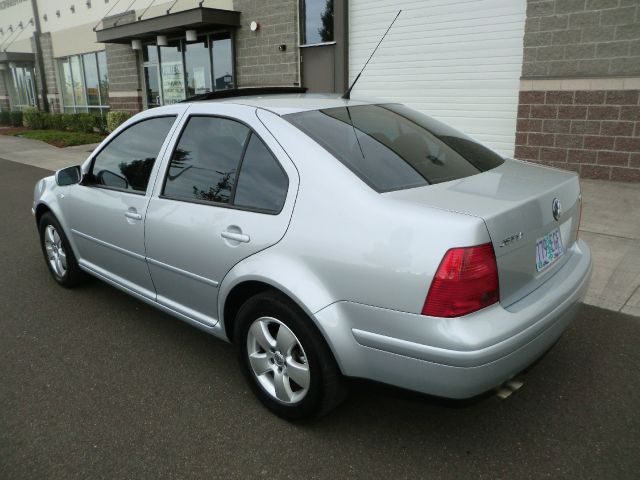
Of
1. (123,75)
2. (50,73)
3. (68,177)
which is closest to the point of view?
(68,177)

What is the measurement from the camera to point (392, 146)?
283 centimetres

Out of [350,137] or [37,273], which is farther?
[37,273]

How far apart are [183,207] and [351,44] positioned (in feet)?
30.8

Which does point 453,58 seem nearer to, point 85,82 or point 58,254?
point 58,254

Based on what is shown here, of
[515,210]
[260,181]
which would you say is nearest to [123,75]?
[260,181]

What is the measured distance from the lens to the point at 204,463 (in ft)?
8.07

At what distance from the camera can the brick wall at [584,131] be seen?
25.8 feet

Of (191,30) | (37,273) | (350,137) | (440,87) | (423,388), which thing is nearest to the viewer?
(423,388)

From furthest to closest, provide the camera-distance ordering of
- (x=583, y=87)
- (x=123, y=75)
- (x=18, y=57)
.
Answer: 1. (x=18, y=57)
2. (x=123, y=75)
3. (x=583, y=87)

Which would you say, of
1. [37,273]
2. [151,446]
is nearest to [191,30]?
[37,273]

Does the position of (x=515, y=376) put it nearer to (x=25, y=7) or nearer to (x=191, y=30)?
(x=191, y=30)

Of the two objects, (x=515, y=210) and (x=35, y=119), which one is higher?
(x=515, y=210)

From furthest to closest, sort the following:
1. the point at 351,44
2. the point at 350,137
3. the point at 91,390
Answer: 1. the point at 351,44
2. the point at 91,390
3. the point at 350,137

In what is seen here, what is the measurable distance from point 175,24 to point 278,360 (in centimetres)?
1332
